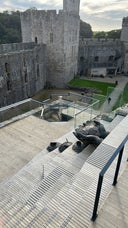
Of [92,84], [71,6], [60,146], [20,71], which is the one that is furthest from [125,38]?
[60,146]

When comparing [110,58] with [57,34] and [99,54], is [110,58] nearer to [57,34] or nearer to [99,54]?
[99,54]

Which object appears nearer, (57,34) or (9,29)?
(57,34)

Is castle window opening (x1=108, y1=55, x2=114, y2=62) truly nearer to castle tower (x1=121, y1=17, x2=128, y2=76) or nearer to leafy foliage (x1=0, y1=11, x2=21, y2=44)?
castle tower (x1=121, y1=17, x2=128, y2=76)

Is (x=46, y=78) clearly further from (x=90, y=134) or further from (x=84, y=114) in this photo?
(x=90, y=134)

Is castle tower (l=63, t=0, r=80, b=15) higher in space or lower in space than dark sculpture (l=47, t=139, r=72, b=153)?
higher

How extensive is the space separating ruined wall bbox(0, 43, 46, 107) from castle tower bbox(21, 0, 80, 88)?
1.24 metres

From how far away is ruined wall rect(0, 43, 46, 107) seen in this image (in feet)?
56.5

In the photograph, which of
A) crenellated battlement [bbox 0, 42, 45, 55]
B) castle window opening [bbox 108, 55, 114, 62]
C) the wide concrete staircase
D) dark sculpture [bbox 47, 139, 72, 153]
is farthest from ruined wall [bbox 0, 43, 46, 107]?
castle window opening [bbox 108, 55, 114, 62]

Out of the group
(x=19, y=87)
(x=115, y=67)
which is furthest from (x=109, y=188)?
(x=115, y=67)

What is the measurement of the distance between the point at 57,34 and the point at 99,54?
439 inches

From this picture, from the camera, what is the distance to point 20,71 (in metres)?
18.8

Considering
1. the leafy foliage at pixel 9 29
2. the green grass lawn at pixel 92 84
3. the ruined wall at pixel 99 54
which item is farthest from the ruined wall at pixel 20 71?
the leafy foliage at pixel 9 29

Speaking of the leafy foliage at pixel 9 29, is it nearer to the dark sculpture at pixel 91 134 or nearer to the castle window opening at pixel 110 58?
the castle window opening at pixel 110 58

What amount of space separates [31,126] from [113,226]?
801cm
